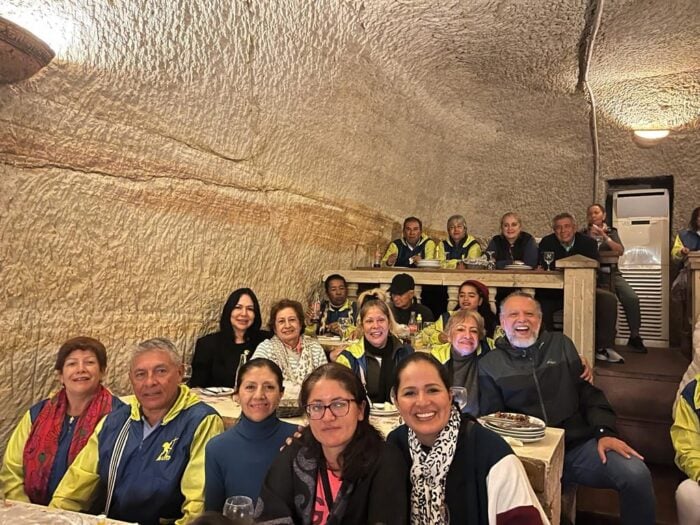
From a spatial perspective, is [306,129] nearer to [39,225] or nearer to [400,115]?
[400,115]

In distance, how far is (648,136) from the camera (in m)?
7.49

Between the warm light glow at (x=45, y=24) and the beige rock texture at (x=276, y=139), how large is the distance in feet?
0.04

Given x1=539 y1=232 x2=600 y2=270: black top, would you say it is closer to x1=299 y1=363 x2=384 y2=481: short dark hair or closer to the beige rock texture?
the beige rock texture

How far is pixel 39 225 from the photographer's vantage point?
281 centimetres

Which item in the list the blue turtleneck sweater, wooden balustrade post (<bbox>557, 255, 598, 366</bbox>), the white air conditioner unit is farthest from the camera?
the white air conditioner unit

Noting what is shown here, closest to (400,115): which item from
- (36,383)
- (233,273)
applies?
(233,273)

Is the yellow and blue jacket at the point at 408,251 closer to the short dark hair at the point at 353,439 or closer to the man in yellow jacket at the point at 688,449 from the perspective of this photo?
the man in yellow jacket at the point at 688,449

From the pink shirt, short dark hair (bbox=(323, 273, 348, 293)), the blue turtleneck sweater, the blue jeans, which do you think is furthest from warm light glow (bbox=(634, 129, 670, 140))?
the pink shirt

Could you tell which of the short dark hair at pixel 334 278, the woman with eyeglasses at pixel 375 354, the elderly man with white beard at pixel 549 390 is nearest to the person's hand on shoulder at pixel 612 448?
the elderly man with white beard at pixel 549 390

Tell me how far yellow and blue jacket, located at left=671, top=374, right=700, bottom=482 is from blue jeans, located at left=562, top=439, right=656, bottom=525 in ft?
0.60

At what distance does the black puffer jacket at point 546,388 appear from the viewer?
2.81 m

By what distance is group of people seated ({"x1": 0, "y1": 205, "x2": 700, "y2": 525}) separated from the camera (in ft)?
5.48

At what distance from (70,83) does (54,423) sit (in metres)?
1.83

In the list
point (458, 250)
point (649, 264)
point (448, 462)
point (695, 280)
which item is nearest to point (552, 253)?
point (695, 280)
